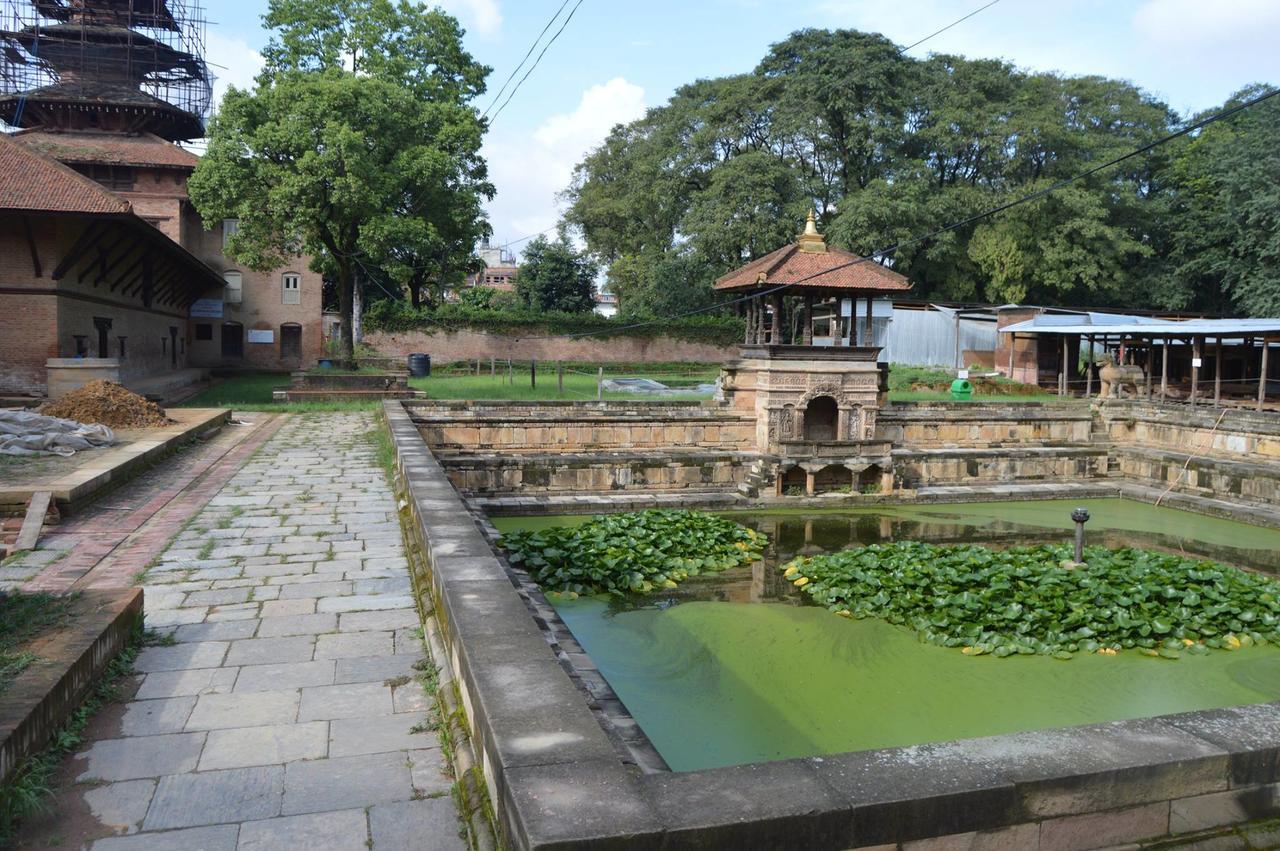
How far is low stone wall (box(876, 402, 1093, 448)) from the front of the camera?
790 inches

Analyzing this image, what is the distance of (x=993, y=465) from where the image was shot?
18.8 metres

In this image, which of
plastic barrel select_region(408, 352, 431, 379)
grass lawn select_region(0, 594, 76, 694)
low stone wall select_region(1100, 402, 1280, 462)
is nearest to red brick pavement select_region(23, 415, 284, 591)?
grass lawn select_region(0, 594, 76, 694)

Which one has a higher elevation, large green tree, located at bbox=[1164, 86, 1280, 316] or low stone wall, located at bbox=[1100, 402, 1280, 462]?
large green tree, located at bbox=[1164, 86, 1280, 316]

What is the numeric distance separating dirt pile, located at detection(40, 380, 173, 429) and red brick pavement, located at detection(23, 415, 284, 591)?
1.97 meters

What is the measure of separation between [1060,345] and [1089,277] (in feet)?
21.6

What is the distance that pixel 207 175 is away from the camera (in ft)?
82.3

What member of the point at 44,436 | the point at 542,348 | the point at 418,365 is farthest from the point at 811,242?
the point at 542,348

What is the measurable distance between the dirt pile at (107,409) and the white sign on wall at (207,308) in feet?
68.2

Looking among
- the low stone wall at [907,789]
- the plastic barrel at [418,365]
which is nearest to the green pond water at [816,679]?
the low stone wall at [907,789]

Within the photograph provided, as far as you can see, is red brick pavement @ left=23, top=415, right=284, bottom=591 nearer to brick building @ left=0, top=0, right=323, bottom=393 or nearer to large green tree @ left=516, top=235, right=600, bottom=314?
brick building @ left=0, top=0, right=323, bottom=393

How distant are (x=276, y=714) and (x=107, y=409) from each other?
43.3ft

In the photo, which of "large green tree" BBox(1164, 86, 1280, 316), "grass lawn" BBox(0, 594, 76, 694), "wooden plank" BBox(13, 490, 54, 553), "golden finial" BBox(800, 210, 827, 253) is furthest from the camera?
"large green tree" BBox(1164, 86, 1280, 316)

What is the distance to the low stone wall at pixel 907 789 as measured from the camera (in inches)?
103

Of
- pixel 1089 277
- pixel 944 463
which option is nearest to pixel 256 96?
pixel 944 463
